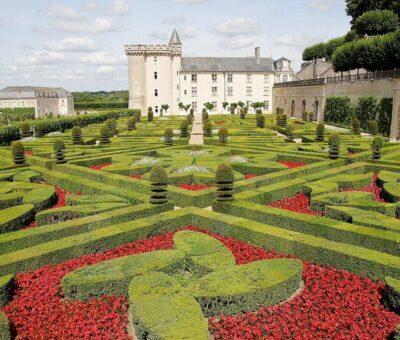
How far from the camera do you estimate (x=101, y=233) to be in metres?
10.1

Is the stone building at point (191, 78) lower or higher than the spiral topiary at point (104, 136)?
higher

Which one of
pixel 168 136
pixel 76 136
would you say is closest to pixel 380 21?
pixel 168 136

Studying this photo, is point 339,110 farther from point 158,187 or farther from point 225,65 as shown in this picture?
point 225,65

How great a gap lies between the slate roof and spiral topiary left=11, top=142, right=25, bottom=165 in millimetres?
54269

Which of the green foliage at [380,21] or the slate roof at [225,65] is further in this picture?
the slate roof at [225,65]

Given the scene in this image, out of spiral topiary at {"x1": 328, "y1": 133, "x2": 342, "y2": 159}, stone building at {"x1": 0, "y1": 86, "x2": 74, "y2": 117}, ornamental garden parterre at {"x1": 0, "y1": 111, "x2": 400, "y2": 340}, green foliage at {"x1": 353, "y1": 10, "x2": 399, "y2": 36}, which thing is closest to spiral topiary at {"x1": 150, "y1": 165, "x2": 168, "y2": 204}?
ornamental garden parterre at {"x1": 0, "y1": 111, "x2": 400, "y2": 340}

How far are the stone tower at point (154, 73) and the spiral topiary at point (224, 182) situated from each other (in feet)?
191

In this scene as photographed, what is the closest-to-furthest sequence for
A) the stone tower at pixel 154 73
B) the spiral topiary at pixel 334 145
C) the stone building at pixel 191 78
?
the spiral topiary at pixel 334 145
the stone tower at pixel 154 73
the stone building at pixel 191 78

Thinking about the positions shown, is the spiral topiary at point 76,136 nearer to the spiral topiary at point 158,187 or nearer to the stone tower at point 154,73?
the spiral topiary at point 158,187

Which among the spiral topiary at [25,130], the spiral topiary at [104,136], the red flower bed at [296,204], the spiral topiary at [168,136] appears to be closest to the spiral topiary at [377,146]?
the red flower bed at [296,204]

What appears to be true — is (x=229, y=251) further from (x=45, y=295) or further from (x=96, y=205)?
(x=96, y=205)

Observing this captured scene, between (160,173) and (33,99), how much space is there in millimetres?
87106

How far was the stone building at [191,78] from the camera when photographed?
67688 mm

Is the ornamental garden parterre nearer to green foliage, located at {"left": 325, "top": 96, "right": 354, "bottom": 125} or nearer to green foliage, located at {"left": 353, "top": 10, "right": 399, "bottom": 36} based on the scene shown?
green foliage, located at {"left": 325, "top": 96, "right": 354, "bottom": 125}
